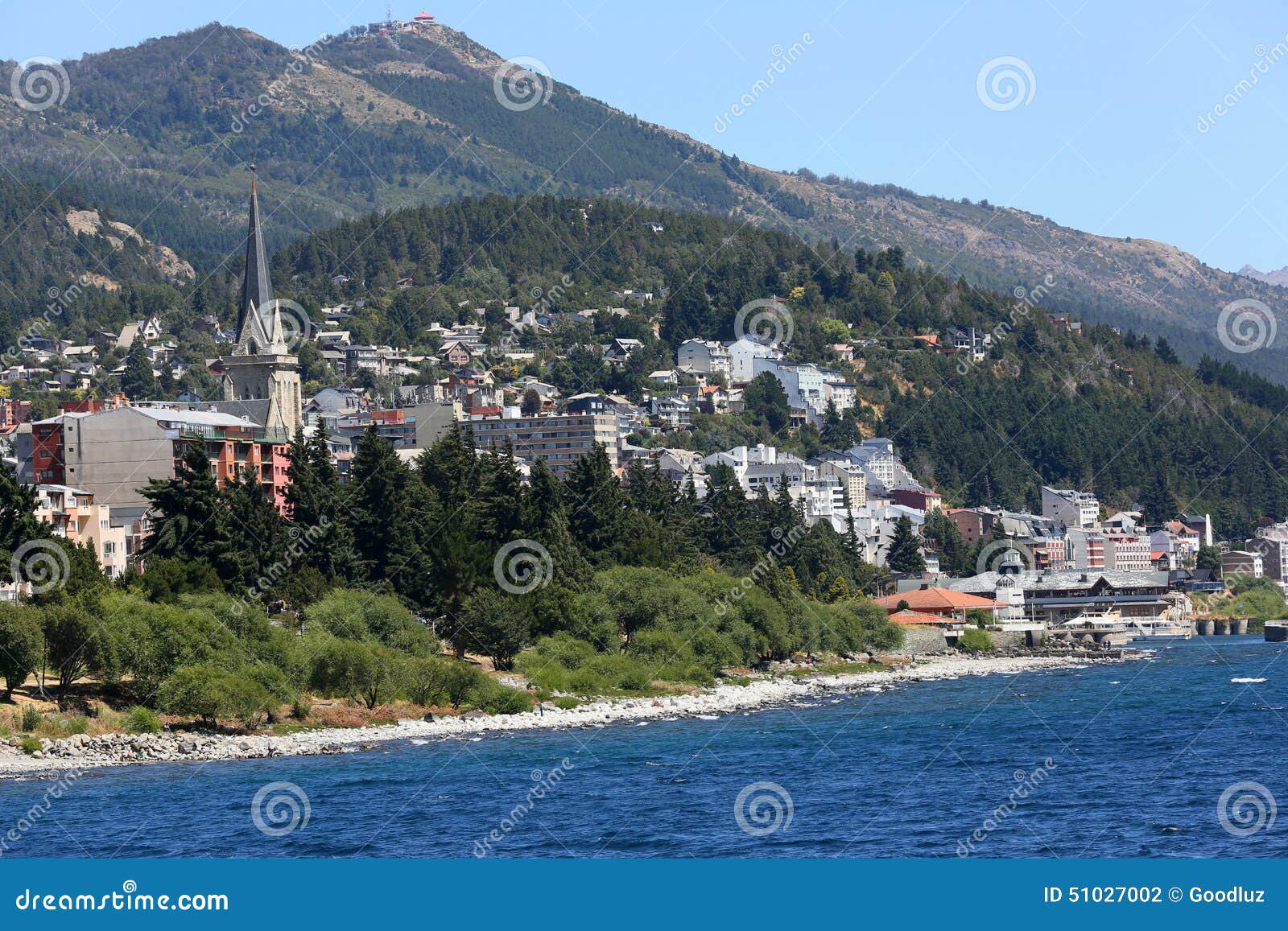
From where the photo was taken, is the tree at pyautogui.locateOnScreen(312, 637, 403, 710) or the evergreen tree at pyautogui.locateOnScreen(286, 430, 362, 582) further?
the evergreen tree at pyautogui.locateOnScreen(286, 430, 362, 582)

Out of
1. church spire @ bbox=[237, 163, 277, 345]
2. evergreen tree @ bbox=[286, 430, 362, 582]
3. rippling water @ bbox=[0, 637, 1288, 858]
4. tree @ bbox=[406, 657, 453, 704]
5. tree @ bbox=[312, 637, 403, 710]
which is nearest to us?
rippling water @ bbox=[0, 637, 1288, 858]

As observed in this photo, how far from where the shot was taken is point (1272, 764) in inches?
2119

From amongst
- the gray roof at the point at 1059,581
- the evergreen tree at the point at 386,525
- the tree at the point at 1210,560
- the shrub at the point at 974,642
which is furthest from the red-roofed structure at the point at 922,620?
the tree at the point at 1210,560

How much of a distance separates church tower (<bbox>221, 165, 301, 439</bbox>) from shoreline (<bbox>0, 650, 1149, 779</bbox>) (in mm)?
57482

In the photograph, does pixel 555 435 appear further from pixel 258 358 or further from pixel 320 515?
pixel 320 515

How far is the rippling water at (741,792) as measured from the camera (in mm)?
39906

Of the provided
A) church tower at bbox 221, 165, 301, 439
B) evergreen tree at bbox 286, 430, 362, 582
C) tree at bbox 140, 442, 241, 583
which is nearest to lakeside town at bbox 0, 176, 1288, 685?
church tower at bbox 221, 165, 301, 439

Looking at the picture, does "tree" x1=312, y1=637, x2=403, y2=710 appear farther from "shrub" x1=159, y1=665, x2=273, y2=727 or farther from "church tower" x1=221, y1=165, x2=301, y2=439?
"church tower" x1=221, y1=165, x2=301, y2=439

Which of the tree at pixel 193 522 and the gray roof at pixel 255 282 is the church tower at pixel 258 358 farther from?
the tree at pixel 193 522

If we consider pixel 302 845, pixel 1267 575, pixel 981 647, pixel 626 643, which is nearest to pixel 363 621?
pixel 626 643

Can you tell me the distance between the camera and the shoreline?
51.8 m

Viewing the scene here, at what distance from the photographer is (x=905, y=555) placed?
520 feet

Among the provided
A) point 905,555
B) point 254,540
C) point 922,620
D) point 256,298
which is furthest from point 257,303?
point 254,540

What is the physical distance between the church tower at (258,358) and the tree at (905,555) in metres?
51.6
